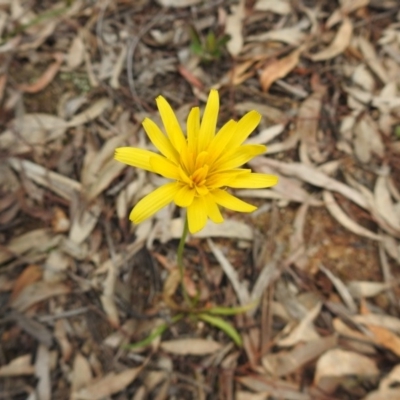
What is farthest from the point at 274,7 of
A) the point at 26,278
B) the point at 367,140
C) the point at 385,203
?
the point at 26,278

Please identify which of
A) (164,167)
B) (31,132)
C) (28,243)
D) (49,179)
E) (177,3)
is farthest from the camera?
(177,3)

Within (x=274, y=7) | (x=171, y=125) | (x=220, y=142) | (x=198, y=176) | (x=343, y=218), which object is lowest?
(x=343, y=218)

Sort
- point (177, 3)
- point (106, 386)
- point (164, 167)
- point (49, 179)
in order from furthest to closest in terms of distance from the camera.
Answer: point (177, 3)
point (49, 179)
point (106, 386)
point (164, 167)

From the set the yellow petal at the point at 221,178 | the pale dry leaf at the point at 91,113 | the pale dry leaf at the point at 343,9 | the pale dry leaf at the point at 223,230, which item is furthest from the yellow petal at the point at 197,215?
the pale dry leaf at the point at 343,9

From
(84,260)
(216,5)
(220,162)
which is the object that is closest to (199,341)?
(84,260)

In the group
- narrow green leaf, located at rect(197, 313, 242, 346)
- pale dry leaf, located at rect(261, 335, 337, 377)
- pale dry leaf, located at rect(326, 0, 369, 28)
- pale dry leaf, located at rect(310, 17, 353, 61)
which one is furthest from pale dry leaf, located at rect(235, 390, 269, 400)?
pale dry leaf, located at rect(326, 0, 369, 28)

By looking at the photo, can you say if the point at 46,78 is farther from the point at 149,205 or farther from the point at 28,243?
the point at 149,205

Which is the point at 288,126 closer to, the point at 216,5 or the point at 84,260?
the point at 216,5
